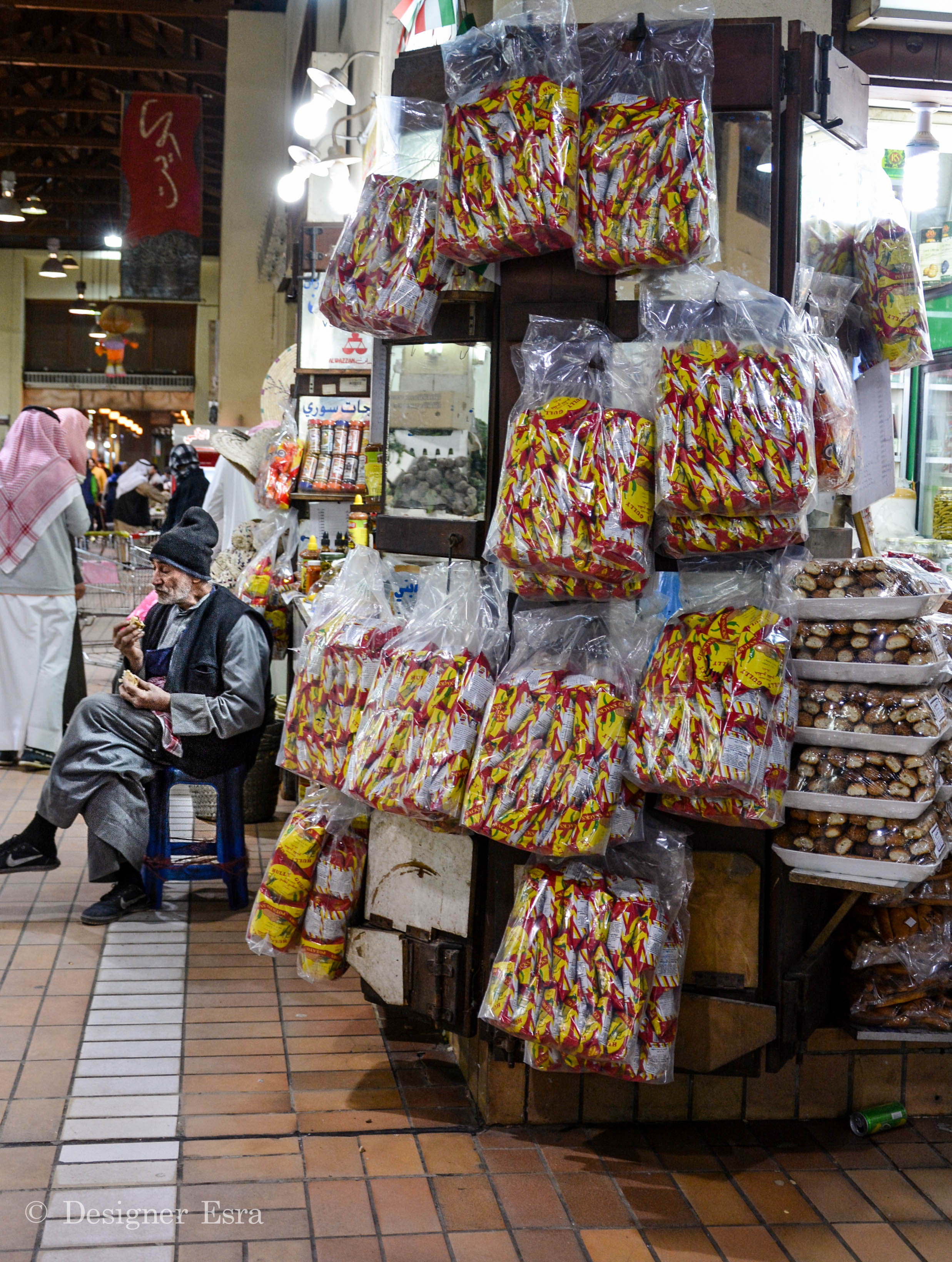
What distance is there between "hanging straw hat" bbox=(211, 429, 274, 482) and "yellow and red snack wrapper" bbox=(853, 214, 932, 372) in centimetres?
457

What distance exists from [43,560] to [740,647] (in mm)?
4724

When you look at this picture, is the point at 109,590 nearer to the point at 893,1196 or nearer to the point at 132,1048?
the point at 132,1048

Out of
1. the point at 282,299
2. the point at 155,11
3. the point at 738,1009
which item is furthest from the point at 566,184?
the point at 155,11

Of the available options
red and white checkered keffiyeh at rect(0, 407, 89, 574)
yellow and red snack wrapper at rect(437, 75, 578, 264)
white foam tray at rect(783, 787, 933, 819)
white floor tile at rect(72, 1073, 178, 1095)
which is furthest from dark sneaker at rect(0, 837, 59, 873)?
white foam tray at rect(783, 787, 933, 819)

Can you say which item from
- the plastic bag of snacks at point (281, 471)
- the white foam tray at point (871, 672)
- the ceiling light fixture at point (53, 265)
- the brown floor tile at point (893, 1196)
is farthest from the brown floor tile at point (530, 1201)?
the ceiling light fixture at point (53, 265)

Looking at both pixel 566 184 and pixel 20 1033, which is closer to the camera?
pixel 566 184

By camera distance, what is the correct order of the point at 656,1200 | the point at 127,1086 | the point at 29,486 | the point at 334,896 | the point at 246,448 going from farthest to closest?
the point at 246,448 → the point at 29,486 → the point at 334,896 → the point at 127,1086 → the point at 656,1200

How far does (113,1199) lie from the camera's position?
2.42 metres

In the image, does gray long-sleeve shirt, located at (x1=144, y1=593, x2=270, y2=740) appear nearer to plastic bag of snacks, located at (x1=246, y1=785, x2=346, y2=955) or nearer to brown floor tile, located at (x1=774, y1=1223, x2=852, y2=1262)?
plastic bag of snacks, located at (x1=246, y1=785, x2=346, y2=955)

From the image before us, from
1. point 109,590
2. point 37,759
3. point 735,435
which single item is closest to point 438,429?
point 735,435

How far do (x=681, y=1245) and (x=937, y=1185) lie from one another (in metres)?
0.63

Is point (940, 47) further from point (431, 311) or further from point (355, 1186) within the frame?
point (355, 1186)

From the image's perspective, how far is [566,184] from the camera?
2.53 metres

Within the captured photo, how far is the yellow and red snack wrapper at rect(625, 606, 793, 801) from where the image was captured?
2383 millimetres
